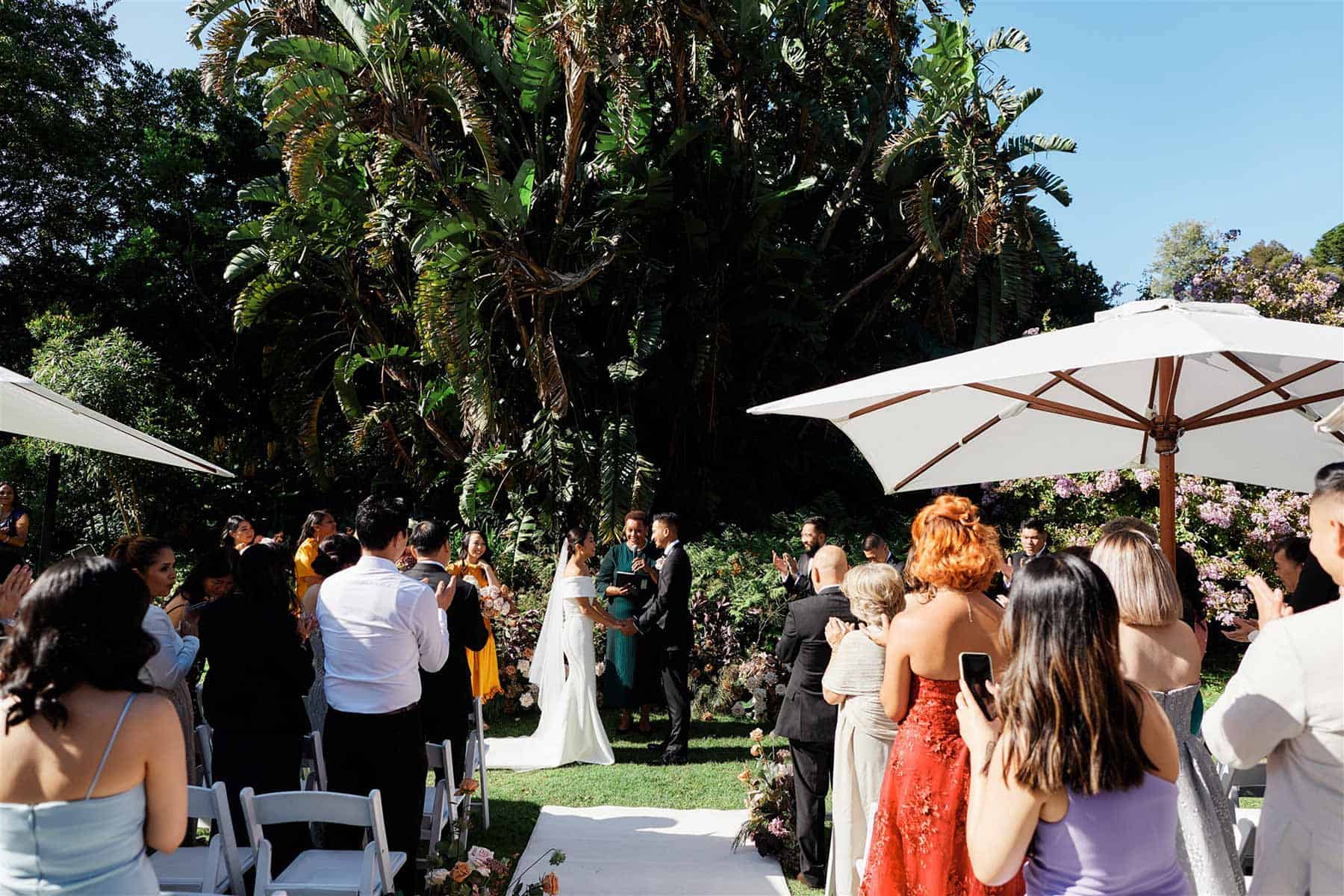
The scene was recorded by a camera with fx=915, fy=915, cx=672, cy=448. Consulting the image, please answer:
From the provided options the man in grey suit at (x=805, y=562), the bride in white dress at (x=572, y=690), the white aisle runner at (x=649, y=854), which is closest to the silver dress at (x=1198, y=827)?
the white aisle runner at (x=649, y=854)

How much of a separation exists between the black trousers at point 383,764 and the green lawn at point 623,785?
56.6 inches

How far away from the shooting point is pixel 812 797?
534cm

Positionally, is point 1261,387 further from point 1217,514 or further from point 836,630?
point 1217,514

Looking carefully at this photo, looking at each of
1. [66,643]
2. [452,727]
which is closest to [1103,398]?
[452,727]

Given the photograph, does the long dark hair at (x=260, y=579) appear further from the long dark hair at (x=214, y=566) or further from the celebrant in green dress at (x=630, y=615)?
the celebrant in green dress at (x=630, y=615)

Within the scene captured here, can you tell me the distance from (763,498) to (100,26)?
62.1 feet

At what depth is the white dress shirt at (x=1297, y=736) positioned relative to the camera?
2334 millimetres

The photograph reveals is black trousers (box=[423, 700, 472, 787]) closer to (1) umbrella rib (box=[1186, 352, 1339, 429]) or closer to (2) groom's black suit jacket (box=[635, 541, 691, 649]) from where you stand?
(2) groom's black suit jacket (box=[635, 541, 691, 649])

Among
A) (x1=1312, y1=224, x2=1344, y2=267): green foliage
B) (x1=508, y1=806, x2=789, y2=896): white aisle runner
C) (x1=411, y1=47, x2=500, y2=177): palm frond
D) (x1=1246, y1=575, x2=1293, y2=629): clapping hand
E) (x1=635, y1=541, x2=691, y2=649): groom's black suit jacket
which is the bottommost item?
(x1=508, y1=806, x2=789, y2=896): white aisle runner

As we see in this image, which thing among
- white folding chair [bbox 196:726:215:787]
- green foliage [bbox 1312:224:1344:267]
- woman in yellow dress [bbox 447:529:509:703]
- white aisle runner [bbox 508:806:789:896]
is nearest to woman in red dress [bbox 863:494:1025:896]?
white aisle runner [bbox 508:806:789:896]

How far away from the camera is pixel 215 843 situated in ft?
12.0

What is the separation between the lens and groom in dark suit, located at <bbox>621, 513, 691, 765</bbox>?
25.7ft

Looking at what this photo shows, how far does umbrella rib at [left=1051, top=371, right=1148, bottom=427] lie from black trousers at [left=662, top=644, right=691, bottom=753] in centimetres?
420

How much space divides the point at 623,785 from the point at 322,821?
4.04 metres
